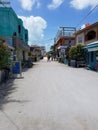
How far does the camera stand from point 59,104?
7281 mm

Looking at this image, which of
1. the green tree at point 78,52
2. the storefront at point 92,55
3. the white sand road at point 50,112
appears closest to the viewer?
the white sand road at point 50,112

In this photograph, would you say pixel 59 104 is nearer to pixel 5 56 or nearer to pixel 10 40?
pixel 5 56

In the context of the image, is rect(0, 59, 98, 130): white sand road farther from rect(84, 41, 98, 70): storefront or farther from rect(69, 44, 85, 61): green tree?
rect(69, 44, 85, 61): green tree

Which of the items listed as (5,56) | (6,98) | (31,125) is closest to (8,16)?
(5,56)

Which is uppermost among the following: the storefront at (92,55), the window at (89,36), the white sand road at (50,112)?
the window at (89,36)

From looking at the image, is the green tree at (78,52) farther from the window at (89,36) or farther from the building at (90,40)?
the window at (89,36)

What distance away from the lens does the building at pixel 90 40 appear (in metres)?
24.9

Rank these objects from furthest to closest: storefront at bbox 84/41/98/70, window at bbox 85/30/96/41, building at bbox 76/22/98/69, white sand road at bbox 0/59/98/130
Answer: window at bbox 85/30/96/41, building at bbox 76/22/98/69, storefront at bbox 84/41/98/70, white sand road at bbox 0/59/98/130

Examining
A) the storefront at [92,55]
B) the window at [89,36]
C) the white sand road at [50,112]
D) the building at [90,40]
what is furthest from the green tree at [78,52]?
the white sand road at [50,112]

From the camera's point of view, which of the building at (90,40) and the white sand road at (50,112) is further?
the building at (90,40)

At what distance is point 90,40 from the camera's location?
1152 inches

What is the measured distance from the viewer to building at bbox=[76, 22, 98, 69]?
2494 centimetres

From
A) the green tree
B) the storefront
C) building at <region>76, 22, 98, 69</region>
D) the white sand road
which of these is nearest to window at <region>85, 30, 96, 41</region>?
building at <region>76, 22, 98, 69</region>

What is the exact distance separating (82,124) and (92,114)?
3.19 feet
